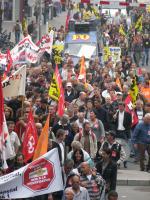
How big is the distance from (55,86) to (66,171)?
22.4 ft

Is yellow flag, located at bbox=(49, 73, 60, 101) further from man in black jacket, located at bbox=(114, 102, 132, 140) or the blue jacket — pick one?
the blue jacket

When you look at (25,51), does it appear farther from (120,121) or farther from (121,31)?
(121,31)

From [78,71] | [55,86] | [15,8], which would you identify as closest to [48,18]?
[15,8]

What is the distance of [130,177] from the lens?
70.9 feet

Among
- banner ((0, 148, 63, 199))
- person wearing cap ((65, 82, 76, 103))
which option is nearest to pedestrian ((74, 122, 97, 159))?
banner ((0, 148, 63, 199))

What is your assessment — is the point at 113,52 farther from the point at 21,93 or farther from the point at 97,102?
the point at 21,93

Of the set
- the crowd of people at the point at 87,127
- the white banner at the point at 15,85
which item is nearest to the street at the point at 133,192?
the crowd of people at the point at 87,127

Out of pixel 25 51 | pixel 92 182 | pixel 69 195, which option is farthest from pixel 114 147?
pixel 25 51

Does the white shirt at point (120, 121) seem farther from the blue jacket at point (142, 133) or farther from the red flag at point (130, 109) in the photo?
the red flag at point (130, 109)

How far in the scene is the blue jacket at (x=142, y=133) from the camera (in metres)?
22.5

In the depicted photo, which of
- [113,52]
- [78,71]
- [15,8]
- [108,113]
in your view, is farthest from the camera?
[15,8]

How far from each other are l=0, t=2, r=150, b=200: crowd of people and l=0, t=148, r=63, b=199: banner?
0.93ft

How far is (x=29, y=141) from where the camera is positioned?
17672 millimetres

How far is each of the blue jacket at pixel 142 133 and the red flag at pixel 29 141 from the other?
4.89 meters
